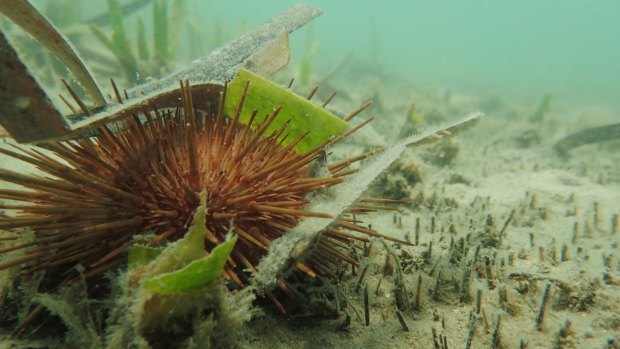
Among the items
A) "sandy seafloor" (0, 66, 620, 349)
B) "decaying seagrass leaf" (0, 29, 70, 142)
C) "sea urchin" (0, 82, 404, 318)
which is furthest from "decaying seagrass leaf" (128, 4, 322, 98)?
"sandy seafloor" (0, 66, 620, 349)

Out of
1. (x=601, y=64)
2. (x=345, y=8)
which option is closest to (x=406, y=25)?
(x=345, y=8)

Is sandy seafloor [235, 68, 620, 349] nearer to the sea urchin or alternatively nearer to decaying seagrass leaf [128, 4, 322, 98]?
the sea urchin

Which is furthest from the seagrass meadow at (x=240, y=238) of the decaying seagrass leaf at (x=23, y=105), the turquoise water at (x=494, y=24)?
the turquoise water at (x=494, y=24)

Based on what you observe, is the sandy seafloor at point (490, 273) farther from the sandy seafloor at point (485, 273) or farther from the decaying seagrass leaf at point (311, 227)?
the decaying seagrass leaf at point (311, 227)

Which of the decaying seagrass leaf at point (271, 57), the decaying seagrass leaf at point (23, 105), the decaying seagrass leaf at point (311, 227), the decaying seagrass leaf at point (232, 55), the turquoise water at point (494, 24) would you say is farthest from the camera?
the turquoise water at point (494, 24)

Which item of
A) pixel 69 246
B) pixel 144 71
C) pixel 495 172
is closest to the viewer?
pixel 69 246

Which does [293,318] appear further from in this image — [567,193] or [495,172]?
[495,172]
